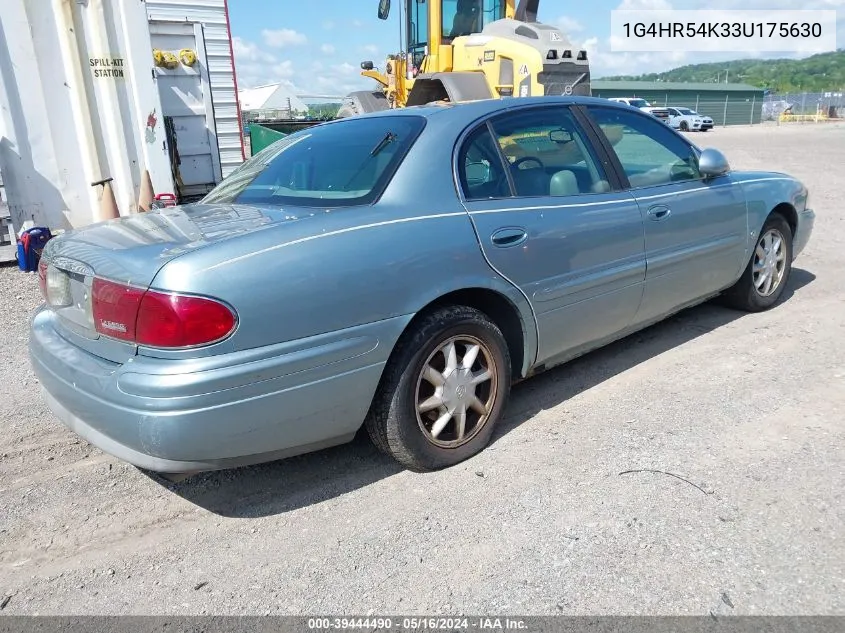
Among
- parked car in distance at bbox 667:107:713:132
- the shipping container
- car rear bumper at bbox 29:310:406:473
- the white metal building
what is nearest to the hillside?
parked car in distance at bbox 667:107:713:132

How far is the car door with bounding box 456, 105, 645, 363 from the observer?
2990 millimetres

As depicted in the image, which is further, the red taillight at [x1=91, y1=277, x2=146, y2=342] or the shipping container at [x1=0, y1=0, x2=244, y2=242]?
the shipping container at [x1=0, y1=0, x2=244, y2=242]

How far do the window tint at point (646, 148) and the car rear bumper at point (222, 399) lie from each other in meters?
1.99

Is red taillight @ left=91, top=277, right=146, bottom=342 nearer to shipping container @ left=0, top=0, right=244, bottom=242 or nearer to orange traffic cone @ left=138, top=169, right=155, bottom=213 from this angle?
shipping container @ left=0, top=0, right=244, bottom=242

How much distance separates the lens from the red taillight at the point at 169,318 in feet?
7.04

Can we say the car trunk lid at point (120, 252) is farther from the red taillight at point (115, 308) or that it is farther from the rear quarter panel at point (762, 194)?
the rear quarter panel at point (762, 194)

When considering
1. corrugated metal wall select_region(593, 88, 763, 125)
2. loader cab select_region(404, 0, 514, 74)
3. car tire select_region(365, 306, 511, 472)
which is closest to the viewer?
car tire select_region(365, 306, 511, 472)

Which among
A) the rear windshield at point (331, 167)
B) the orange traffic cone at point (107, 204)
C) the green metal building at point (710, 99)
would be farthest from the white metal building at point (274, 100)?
the rear windshield at point (331, 167)

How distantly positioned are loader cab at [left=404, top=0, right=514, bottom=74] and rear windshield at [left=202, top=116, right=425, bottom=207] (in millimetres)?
8232

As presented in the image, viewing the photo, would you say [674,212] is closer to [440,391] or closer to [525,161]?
[525,161]

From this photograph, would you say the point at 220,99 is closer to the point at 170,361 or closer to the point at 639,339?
the point at 639,339

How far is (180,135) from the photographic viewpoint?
8.77 meters

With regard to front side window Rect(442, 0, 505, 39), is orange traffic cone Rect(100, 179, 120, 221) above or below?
below

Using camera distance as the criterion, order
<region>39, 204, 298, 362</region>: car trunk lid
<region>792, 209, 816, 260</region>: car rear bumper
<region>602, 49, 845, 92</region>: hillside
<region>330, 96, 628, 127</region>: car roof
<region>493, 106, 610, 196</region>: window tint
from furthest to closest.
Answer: <region>602, 49, 845, 92</region>: hillside, <region>792, 209, 816, 260</region>: car rear bumper, <region>493, 106, 610, 196</region>: window tint, <region>330, 96, 628, 127</region>: car roof, <region>39, 204, 298, 362</region>: car trunk lid
